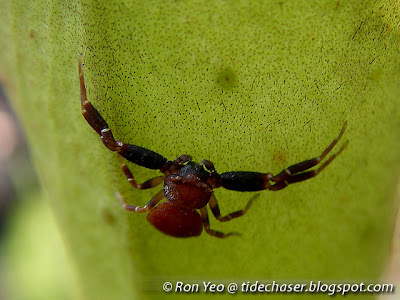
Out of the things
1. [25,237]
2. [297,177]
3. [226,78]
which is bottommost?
[297,177]

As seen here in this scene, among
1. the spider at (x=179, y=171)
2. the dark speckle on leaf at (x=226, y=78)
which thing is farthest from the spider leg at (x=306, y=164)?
the dark speckle on leaf at (x=226, y=78)

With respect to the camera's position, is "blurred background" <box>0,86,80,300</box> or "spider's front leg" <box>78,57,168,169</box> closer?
"spider's front leg" <box>78,57,168,169</box>

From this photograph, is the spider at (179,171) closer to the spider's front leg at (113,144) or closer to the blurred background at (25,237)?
the spider's front leg at (113,144)

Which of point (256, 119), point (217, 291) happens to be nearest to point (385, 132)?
point (256, 119)

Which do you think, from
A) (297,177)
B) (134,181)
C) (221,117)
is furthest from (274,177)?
(134,181)

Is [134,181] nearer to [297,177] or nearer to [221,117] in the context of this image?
[221,117]

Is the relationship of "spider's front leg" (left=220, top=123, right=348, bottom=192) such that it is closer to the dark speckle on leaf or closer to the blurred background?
the dark speckle on leaf

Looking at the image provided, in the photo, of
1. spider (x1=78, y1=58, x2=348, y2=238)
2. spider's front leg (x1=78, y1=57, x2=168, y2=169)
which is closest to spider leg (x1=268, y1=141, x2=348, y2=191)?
spider (x1=78, y1=58, x2=348, y2=238)
